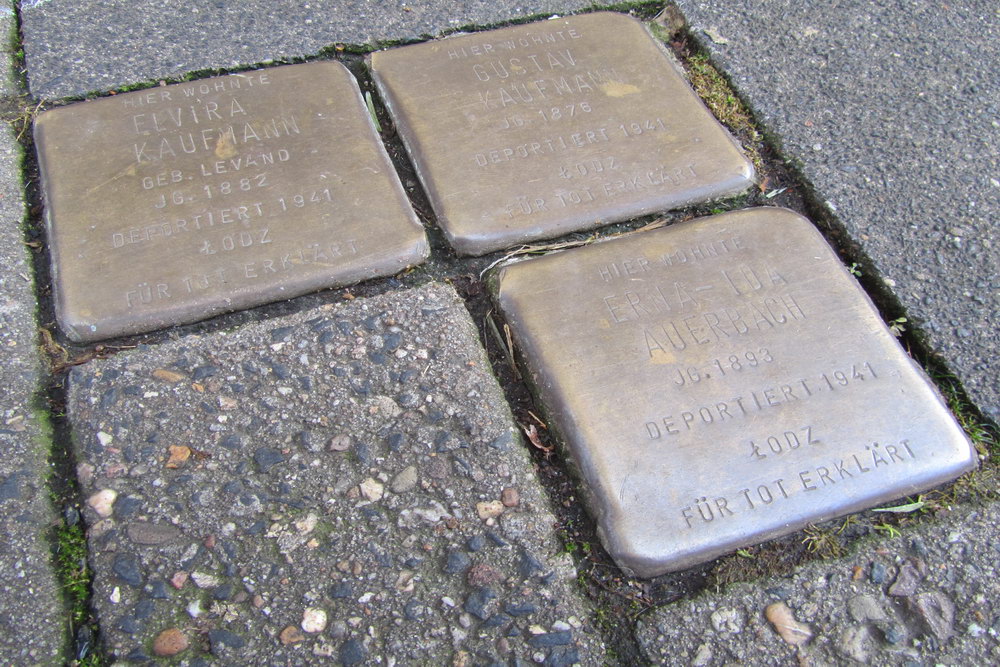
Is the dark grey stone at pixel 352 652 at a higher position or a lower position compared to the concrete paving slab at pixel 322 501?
lower

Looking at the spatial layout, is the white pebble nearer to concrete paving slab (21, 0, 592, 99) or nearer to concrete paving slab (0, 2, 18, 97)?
concrete paving slab (21, 0, 592, 99)

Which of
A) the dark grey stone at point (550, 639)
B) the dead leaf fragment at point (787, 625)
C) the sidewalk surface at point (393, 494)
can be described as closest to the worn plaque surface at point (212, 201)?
the sidewalk surface at point (393, 494)

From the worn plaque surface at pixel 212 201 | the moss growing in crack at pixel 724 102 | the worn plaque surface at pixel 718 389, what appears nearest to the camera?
the worn plaque surface at pixel 718 389

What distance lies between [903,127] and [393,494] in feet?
4.18

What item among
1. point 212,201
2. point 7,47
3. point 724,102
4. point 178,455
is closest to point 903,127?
point 724,102

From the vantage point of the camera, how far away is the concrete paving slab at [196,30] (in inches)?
66.3

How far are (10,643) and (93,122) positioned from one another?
994 mm

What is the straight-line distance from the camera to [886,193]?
1487 mm

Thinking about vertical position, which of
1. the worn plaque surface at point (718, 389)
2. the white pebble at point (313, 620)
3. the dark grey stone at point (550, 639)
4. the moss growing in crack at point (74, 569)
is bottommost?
the moss growing in crack at point (74, 569)

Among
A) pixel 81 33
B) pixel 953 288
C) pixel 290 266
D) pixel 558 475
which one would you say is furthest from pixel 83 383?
pixel 953 288

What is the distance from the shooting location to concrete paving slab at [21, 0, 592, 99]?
1.68 meters

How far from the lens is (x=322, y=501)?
111 centimetres

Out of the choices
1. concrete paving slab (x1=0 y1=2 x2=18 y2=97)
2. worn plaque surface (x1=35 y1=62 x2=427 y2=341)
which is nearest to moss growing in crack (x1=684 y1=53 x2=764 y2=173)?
worn plaque surface (x1=35 y1=62 x2=427 y2=341)

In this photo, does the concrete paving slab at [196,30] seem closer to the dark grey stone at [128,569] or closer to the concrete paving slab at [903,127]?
the concrete paving slab at [903,127]
